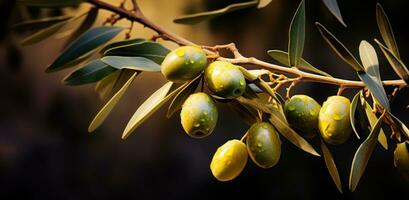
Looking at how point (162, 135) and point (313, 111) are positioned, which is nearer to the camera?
point (313, 111)

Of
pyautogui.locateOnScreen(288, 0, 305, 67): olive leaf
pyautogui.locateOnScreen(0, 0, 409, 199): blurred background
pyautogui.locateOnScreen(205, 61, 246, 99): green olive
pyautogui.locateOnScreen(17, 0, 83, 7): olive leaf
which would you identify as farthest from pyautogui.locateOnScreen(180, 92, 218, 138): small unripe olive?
pyautogui.locateOnScreen(0, 0, 409, 199): blurred background

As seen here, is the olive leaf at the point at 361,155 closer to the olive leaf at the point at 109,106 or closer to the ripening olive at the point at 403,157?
the ripening olive at the point at 403,157

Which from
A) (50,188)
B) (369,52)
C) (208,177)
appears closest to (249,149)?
(369,52)

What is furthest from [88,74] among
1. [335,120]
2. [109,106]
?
[335,120]

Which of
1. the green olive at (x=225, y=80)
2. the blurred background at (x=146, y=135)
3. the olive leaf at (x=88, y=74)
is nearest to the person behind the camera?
the green olive at (x=225, y=80)

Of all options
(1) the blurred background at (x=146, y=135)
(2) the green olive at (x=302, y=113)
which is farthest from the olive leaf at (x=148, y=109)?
(1) the blurred background at (x=146, y=135)

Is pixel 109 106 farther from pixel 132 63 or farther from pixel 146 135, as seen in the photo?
pixel 146 135

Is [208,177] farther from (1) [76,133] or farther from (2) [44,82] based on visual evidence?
(2) [44,82]
